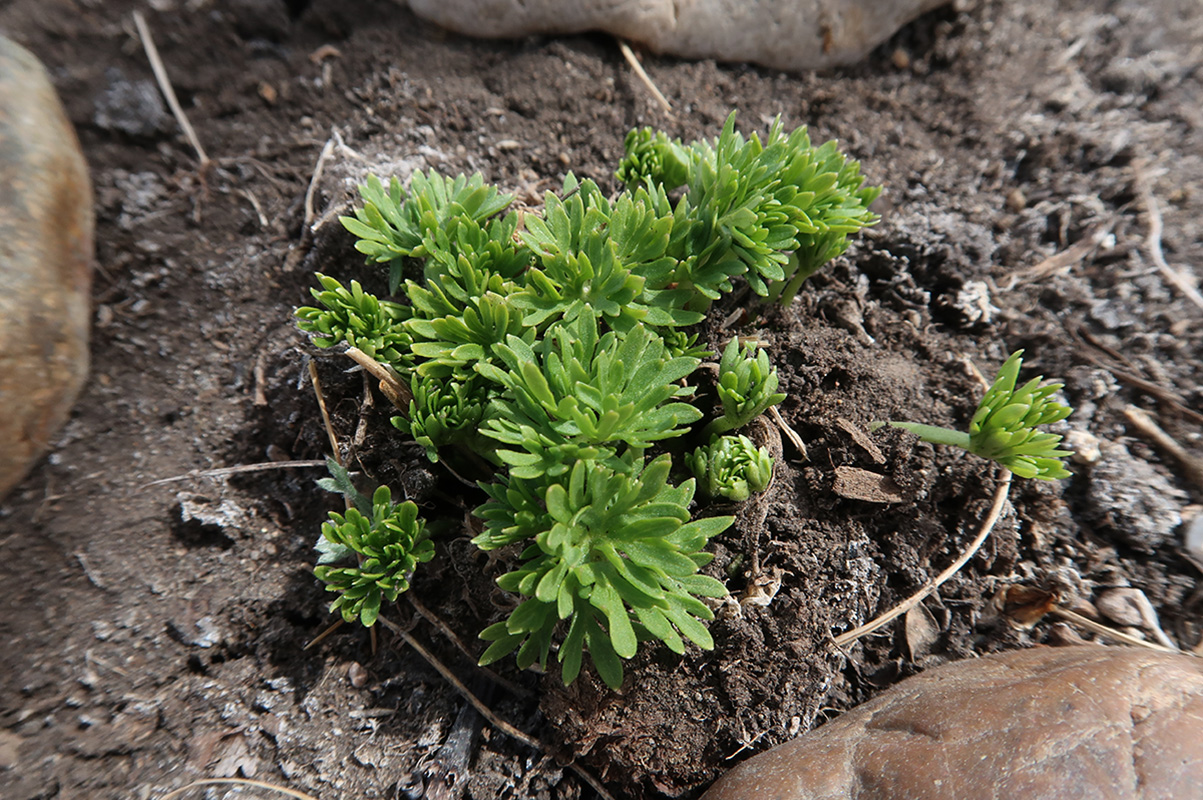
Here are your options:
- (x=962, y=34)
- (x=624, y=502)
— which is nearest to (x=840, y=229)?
(x=624, y=502)

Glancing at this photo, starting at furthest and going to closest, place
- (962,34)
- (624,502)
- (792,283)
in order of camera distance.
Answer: (962,34) → (792,283) → (624,502)

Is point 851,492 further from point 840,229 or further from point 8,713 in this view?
point 8,713

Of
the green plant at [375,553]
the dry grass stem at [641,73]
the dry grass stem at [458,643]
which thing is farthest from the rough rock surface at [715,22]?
the dry grass stem at [458,643]

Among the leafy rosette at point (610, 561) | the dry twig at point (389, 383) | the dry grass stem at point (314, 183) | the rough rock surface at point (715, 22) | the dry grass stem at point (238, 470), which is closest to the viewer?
the leafy rosette at point (610, 561)

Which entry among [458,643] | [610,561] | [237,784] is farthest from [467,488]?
[237,784]

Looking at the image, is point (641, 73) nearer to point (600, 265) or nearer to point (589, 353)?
point (600, 265)

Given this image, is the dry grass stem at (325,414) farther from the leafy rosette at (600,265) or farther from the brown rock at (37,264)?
the brown rock at (37,264)
